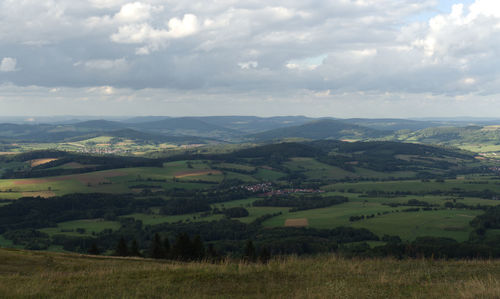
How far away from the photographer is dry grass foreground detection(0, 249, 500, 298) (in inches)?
622

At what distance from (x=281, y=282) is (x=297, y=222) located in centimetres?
13084

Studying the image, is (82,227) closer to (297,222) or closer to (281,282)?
(297,222)

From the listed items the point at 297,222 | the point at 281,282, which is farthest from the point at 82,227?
the point at 281,282

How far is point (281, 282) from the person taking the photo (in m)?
18.1

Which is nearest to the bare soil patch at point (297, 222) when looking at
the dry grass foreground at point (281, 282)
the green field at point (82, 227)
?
the green field at point (82, 227)

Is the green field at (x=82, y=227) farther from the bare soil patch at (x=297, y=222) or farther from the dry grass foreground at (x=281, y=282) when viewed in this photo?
the dry grass foreground at (x=281, y=282)

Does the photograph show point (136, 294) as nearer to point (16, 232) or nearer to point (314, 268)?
point (314, 268)

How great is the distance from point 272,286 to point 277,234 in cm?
11247

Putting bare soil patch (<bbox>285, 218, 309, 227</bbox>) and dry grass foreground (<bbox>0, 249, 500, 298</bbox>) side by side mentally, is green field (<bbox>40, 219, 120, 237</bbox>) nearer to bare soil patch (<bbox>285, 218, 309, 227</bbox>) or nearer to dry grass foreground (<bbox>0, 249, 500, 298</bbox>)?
bare soil patch (<bbox>285, 218, 309, 227</bbox>)

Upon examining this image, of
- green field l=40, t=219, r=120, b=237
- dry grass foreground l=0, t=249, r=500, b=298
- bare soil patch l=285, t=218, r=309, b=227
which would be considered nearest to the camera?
dry grass foreground l=0, t=249, r=500, b=298

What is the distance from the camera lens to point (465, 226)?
127m

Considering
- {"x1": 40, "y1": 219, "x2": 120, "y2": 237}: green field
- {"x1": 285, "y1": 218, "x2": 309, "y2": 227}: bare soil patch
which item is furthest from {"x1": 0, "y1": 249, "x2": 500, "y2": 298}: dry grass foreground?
{"x1": 40, "y1": 219, "x2": 120, "y2": 237}: green field

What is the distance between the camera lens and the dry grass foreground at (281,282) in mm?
15797

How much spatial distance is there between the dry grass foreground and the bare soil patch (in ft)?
389
